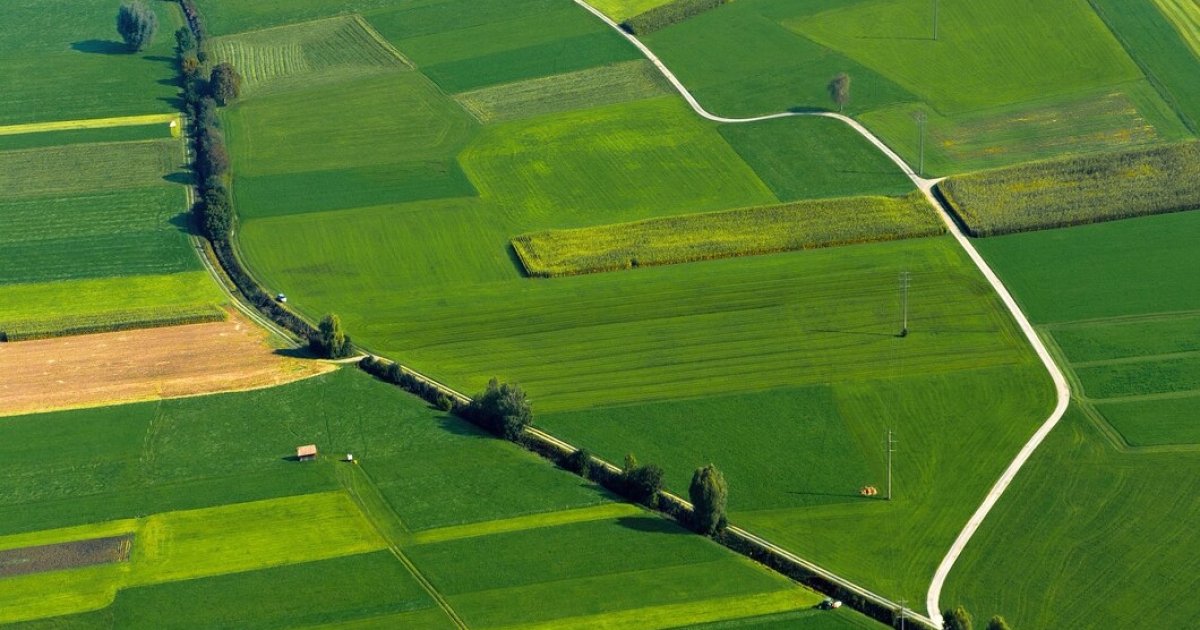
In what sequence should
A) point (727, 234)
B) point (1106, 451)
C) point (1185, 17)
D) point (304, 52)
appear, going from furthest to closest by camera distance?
1. point (304, 52)
2. point (1185, 17)
3. point (727, 234)
4. point (1106, 451)

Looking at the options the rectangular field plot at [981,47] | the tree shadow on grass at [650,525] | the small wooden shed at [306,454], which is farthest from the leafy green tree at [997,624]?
the rectangular field plot at [981,47]

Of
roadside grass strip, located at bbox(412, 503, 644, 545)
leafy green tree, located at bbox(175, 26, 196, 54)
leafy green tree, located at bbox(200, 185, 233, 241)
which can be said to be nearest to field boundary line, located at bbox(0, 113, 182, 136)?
leafy green tree, located at bbox(175, 26, 196, 54)

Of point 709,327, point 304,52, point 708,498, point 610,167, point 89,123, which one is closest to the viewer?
point 708,498

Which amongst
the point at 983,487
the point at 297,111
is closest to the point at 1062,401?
the point at 983,487

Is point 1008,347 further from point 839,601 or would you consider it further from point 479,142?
point 479,142

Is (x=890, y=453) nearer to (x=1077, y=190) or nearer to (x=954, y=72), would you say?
(x=1077, y=190)

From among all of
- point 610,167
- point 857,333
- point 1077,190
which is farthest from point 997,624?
point 610,167

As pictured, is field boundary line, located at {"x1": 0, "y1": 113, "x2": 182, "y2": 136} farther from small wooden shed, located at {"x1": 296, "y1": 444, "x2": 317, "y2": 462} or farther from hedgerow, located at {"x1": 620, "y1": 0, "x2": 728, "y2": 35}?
small wooden shed, located at {"x1": 296, "y1": 444, "x2": 317, "y2": 462}
